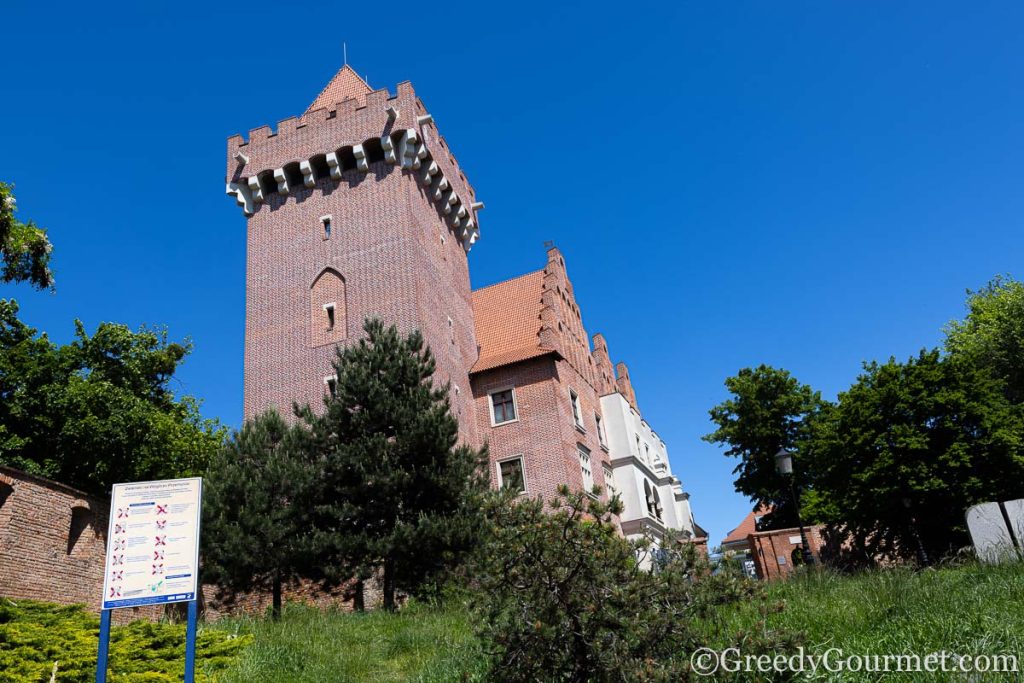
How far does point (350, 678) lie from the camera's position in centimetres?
1053

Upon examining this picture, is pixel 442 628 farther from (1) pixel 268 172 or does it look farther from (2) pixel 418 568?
(1) pixel 268 172

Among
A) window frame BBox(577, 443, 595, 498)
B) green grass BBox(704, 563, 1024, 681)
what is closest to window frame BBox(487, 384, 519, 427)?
window frame BBox(577, 443, 595, 498)

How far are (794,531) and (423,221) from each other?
21401 millimetres

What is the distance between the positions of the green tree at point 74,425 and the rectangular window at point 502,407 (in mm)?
10703

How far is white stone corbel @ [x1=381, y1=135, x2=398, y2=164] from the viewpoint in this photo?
28.0m

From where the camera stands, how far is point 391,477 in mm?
17781

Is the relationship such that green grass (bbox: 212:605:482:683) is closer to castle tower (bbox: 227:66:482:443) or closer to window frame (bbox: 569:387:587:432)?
castle tower (bbox: 227:66:482:443)

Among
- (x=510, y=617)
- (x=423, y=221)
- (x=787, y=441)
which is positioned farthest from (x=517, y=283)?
(x=510, y=617)

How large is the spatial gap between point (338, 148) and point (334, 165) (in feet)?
2.17

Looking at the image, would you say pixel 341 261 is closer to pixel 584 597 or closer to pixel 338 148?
pixel 338 148

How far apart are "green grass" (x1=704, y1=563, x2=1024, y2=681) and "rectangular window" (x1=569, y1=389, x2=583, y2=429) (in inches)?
757

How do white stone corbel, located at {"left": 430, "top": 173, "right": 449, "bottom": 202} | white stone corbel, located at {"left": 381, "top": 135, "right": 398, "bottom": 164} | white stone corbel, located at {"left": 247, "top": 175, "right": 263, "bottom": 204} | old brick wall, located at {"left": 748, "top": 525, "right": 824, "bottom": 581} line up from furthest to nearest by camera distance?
old brick wall, located at {"left": 748, "top": 525, "right": 824, "bottom": 581}
white stone corbel, located at {"left": 430, "top": 173, "right": 449, "bottom": 202}
white stone corbel, located at {"left": 247, "top": 175, "right": 263, "bottom": 204}
white stone corbel, located at {"left": 381, "top": 135, "right": 398, "bottom": 164}

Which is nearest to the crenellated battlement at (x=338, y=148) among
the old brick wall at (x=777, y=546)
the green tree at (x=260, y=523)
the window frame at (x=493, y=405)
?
the window frame at (x=493, y=405)

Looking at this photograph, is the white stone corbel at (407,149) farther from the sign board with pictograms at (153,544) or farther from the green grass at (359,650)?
the sign board with pictograms at (153,544)
